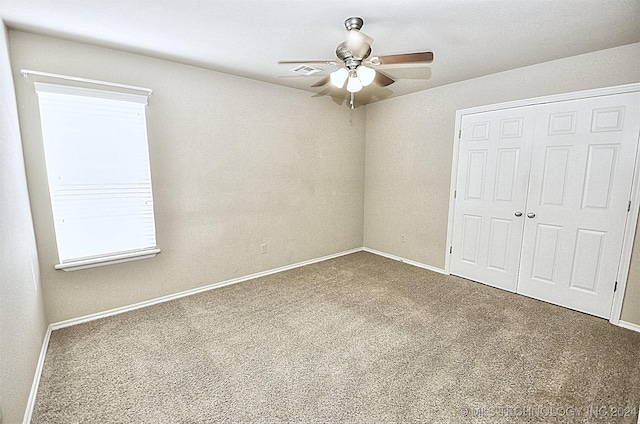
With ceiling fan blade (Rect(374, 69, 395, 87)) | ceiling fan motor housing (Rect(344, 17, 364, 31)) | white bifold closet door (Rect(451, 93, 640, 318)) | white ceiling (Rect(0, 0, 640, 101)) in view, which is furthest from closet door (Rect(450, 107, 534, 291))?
ceiling fan motor housing (Rect(344, 17, 364, 31))

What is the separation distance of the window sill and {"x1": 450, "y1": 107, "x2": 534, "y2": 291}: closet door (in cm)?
367

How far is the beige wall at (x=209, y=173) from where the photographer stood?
2.51m

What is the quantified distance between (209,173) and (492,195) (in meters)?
3.34

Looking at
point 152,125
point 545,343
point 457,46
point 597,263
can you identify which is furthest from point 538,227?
point 152,125

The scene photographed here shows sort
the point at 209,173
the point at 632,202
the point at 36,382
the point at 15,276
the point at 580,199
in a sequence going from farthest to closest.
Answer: the point at 209,173
the point at 580,199
the point at 632,202
the point at 36,382
the point at 15,276

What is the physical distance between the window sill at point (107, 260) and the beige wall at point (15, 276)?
8.3 inches

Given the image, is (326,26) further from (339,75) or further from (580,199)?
(580,199)

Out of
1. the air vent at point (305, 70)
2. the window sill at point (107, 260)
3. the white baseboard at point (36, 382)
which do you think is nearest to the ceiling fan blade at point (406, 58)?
the air vent at point (305, 70)

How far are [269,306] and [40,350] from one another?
70.7 inches

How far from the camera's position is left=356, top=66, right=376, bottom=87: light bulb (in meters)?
2.05

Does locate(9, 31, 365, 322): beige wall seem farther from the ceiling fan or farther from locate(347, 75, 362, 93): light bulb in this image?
locate(347, 75, 362, 93): light bulb

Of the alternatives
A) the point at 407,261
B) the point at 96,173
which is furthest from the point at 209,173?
the point at 407,261

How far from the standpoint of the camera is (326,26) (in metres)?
2.21

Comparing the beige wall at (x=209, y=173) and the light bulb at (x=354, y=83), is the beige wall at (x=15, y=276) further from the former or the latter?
the light bulb at (x=354, y=83)
